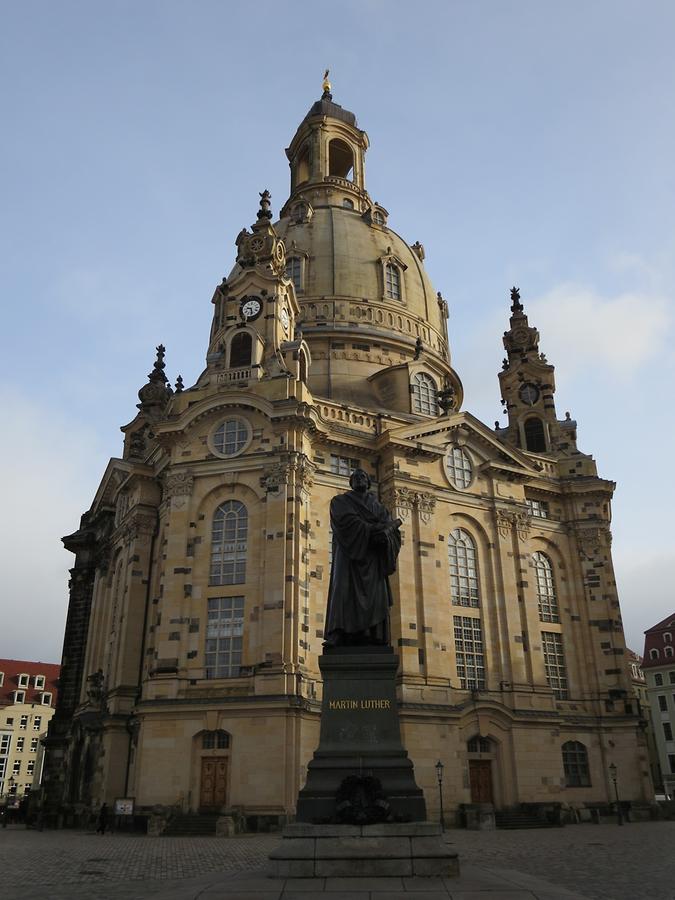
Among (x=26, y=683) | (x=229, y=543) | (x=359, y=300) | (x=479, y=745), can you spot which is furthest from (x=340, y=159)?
(x=26, y=683)

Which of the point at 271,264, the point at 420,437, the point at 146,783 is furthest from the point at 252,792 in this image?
the point at 271,264

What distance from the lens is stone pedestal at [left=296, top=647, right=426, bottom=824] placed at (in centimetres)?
1413

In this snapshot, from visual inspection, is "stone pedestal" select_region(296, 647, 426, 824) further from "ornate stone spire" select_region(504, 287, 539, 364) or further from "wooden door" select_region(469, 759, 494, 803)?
"ornate stone spire" select_region(504, 287, 539, 364)

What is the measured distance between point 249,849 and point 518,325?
1775 inches

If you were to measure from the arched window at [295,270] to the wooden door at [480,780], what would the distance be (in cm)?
3444

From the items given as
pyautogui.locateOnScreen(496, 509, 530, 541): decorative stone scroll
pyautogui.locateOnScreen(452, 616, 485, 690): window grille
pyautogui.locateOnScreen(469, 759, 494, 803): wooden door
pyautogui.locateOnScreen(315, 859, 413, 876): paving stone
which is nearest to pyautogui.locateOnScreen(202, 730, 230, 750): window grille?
pyautogui.locateOnScreen(469, 759, 494, 803): wooden door

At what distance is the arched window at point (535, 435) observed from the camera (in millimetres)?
55531

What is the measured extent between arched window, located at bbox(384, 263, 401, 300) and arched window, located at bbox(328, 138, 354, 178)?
20544 mm

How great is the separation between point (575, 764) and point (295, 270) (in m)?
38.2

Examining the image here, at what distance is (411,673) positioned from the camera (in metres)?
39.3

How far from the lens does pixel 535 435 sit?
5622 cm

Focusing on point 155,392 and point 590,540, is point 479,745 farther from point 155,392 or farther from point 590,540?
point 155,392

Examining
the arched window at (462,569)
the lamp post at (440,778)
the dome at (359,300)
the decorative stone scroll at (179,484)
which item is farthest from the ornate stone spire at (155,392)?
the lamp post at (440,778)

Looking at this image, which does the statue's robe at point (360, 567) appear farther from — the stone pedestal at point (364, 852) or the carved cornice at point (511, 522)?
the carved cornice at point (511, 522)
